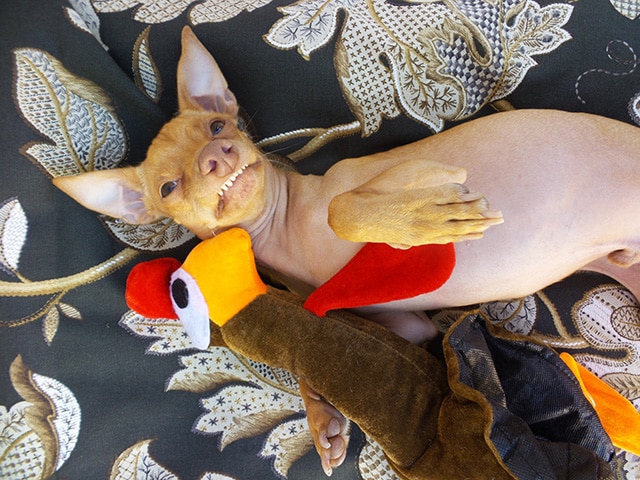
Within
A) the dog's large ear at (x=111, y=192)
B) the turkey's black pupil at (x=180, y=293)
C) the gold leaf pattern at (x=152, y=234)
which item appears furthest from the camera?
the gold leaf pattern at (x=152, y=234)

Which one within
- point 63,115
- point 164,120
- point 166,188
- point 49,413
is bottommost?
point 49,413

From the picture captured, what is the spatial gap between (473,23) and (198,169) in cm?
104

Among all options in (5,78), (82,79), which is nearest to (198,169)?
(82,79)

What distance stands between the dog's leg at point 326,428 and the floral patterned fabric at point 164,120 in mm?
161

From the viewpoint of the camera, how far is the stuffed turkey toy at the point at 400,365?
145 centimetres

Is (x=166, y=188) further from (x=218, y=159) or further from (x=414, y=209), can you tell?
(x=414, y=209)

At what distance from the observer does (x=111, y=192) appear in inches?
69.8

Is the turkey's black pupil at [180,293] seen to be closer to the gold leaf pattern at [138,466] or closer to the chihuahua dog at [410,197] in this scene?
the chihuahua dog at [410,197]

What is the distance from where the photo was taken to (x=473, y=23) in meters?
1.86

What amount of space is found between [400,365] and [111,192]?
3.45ft

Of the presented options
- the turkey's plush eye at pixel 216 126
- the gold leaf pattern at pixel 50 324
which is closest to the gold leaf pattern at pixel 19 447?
the gold leaf pattern at pixel 50 324

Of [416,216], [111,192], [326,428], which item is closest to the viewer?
[416,216]

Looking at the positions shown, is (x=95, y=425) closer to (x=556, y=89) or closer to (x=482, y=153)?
(x=482, y=153)

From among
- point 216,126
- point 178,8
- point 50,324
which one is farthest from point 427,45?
point 50,324
